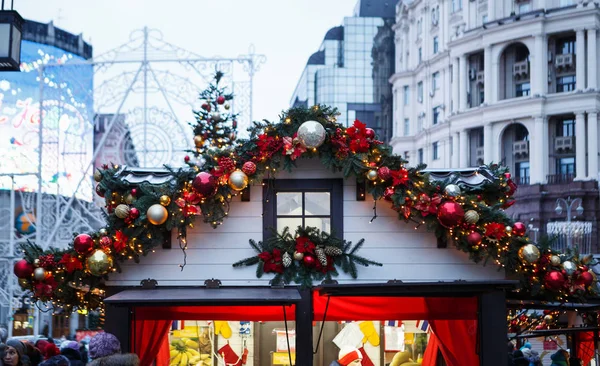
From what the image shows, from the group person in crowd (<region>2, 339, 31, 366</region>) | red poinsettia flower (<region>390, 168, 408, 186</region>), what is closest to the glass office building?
red poinsettia flower (<region>390, 168, 408, 186</region>)

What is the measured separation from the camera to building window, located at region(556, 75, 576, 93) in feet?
210

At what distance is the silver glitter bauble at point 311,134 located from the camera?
40.4 feet

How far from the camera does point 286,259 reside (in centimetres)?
1267

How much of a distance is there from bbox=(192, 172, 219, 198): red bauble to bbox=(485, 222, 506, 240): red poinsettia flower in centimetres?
357

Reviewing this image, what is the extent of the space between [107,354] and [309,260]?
5.15m

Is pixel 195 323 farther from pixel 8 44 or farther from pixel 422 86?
pixel 422 86

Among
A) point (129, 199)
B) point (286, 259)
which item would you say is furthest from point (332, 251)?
point (129, 199)

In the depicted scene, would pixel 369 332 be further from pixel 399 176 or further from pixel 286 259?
pixel 399 176

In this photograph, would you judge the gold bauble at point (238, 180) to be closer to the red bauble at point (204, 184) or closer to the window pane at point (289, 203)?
the red bauble at point (204, 184)

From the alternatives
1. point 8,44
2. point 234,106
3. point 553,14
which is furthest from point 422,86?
point 8,44

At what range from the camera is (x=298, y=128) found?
12578 millimetres

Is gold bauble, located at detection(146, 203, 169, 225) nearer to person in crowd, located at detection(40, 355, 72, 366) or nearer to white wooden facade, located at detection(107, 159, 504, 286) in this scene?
white wooden facade, located at detection(107, 159, 504, 286)

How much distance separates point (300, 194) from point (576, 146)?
52.5m

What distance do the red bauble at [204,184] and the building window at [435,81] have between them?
6389cm
